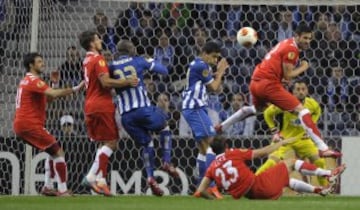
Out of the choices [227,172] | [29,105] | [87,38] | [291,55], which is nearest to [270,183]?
[227,172]

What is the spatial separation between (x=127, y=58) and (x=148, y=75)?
10.7 feet

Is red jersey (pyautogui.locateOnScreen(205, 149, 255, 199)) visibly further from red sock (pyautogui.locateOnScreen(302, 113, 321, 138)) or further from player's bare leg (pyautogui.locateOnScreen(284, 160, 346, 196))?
red sock (pyautogui.locateOnScreen(302, 113, 321, 138))

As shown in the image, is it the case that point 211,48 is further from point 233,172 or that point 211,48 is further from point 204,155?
point 233,172

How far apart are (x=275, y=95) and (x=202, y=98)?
3.29ft

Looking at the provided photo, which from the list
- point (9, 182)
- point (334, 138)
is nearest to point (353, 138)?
point (334, 138)

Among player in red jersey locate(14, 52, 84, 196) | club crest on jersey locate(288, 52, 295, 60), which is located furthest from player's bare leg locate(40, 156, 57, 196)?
club crest on jersey locate(288, 52, 295, 60)

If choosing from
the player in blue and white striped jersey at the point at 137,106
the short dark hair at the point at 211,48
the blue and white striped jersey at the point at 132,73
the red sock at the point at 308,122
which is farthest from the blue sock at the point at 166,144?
the red sock at the point at 308,122

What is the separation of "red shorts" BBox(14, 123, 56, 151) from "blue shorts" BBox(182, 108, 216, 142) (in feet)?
5.22

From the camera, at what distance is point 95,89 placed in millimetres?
13531

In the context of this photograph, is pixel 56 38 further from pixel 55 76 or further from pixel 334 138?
pixel 334 138

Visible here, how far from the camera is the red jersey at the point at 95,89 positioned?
13.4 m

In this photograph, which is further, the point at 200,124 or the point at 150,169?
the point at 200,124

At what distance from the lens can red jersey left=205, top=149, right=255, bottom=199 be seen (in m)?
11.7

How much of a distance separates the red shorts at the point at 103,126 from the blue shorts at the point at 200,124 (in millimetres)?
887
